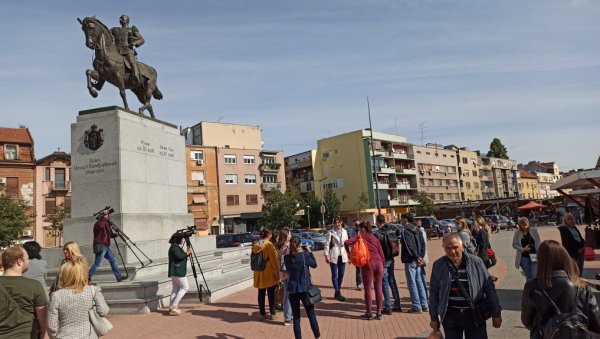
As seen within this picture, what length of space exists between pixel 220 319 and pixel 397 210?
66419mm

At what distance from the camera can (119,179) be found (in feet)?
40.9

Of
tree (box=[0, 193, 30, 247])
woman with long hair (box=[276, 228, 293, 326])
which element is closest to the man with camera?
woman with long hair (box=[276, 228, 293, 326])

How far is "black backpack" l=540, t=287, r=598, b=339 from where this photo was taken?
3221mm

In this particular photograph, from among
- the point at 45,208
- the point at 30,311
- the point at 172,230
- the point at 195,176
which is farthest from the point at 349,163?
the point at 30,311

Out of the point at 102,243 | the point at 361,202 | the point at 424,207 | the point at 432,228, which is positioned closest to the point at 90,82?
the point at 102,243

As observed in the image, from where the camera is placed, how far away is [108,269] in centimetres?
1103

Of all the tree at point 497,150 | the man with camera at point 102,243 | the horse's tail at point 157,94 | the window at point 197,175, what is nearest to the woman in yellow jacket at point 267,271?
the man with camera at point 102,243

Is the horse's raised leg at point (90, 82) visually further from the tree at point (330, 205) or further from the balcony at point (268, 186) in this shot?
the tree at point (330, 205)

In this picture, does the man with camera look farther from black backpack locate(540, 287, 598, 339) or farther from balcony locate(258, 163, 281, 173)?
balcony locate(258, 163, 281, 173)

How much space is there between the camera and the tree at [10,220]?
3666cm

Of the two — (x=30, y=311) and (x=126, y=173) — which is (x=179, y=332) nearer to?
(x=30, y=311)

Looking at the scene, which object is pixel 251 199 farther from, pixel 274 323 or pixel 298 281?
pixel 298 281

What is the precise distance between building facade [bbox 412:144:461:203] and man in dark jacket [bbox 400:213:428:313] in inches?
2847

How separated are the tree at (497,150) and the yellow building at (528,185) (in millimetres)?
8796
